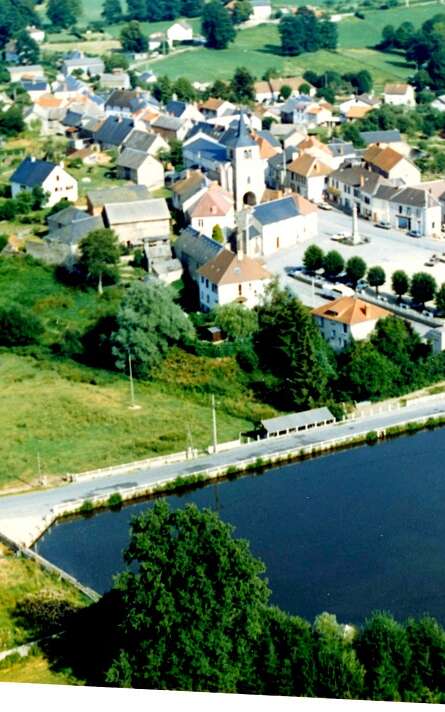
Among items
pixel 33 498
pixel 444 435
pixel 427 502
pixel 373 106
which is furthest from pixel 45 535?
pixel 373 106

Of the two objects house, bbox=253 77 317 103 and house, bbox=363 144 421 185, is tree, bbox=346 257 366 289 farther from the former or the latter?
house, bbox=253 77 317 103

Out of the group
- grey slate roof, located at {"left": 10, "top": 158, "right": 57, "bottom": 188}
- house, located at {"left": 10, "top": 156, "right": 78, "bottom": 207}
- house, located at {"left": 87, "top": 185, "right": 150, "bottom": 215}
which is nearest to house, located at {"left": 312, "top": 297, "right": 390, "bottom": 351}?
house, located at {"left": 87, "top": 185, "right": 150, "bottom": 215}

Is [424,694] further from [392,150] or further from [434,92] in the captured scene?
[434,92]

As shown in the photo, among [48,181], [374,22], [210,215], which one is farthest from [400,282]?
[374,22]

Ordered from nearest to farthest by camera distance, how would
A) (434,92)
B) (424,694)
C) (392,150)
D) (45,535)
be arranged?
(424,694) < (45,535) < (392,150) < (434,92)

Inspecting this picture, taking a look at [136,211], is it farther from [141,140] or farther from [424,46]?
[424,46]

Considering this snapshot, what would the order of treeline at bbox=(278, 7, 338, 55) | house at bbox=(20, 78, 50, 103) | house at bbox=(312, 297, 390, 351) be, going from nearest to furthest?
1. house at bbox=(312, 297, 390, 351)
2. house at bbox=(20, 78, 50, 103)
3. treeline at bbox=(278, 7, 338, 55)

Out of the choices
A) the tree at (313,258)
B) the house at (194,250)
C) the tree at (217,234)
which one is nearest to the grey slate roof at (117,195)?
the tree at (217,234)
